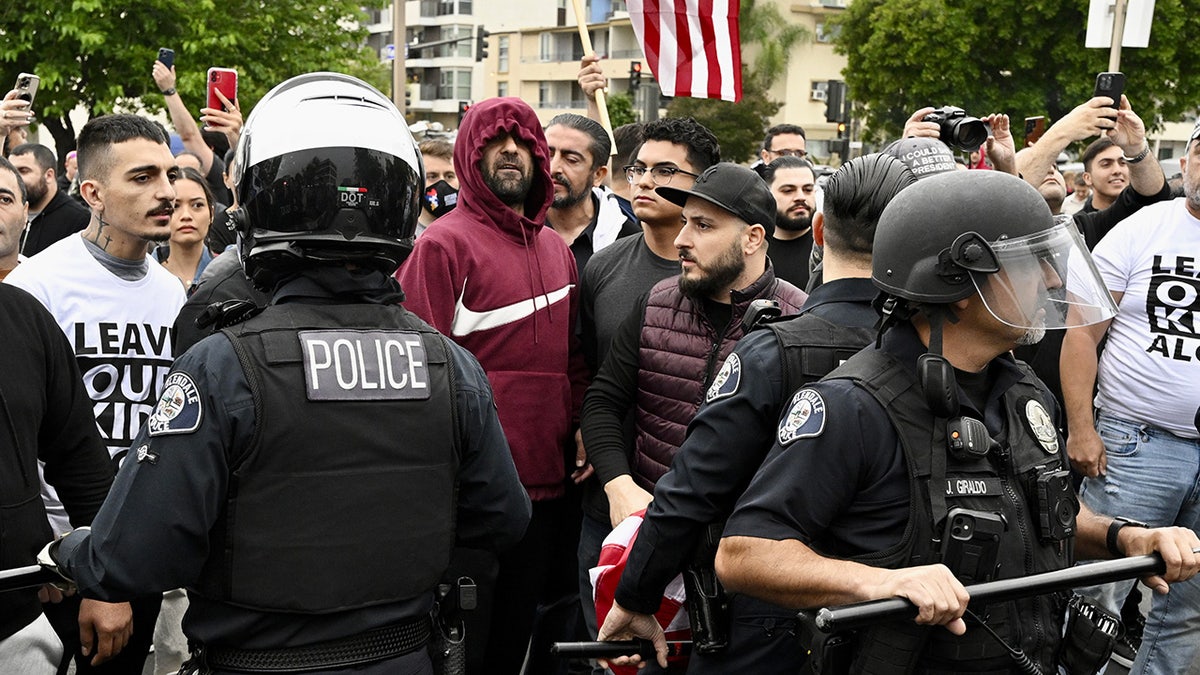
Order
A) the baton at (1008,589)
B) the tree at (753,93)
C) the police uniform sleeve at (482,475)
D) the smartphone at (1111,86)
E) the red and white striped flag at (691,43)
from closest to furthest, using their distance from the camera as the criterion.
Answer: the baton at (1008,589)
the police uniform sleeve at (482,475)
the smartphone at (1111,86)
the red and white striped flag at (691,43)
the tree at (753,93)

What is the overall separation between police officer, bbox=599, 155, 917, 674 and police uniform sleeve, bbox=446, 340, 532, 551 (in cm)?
38

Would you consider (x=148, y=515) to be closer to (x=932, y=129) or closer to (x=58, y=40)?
(x=932, y=129)

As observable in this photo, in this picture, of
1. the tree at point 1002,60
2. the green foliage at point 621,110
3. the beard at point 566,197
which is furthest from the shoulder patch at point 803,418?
the green foliage at point 621,110

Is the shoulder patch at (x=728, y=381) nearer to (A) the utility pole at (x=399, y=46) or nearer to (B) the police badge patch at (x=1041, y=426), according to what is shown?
(B) the police badge patch at (x=1041, y=426)

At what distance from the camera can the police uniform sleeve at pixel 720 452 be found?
2.85 metres

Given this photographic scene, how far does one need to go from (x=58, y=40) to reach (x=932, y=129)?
67.6ft

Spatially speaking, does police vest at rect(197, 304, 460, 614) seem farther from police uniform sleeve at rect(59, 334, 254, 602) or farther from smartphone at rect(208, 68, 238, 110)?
smartphone at rect(208, 68, 238, 110)

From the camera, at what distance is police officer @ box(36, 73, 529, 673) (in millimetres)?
2363

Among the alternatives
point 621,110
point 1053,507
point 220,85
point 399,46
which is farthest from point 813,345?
point 621,110

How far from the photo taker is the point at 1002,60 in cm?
3312

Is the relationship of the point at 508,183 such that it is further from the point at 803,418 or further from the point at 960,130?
the point at 803,418

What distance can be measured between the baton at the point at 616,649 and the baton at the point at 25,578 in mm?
1162

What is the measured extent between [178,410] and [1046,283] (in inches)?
71.6

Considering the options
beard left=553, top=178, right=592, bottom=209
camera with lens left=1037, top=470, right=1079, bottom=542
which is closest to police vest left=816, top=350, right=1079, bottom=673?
camera with lens left=1037, top=470, right=1079, bottom=542
